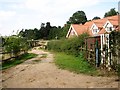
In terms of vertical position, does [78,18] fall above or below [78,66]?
above

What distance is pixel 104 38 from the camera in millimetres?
13711

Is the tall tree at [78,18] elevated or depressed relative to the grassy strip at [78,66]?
elevated

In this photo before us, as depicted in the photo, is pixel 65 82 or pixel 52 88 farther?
pixel 65 82

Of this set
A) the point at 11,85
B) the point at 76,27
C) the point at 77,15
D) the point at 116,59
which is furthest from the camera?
the point at 77,15

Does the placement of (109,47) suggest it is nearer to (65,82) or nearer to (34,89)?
(65,82)

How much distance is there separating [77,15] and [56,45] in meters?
53.1

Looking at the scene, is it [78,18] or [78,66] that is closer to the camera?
[78,66]

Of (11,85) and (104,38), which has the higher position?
(104,38)

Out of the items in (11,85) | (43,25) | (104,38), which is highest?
(43,25)

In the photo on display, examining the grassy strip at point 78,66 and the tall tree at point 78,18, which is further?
the tall tree at point 78,18

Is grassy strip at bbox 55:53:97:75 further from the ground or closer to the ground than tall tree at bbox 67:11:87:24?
closer to the ground

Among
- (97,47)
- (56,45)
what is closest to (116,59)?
(97,47)

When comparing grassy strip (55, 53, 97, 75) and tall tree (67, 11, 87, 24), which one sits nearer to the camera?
grassy strip (55, 53, 97, 75)

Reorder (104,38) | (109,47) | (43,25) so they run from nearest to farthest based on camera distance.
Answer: (109,47) < (104,38) < (43,25)
